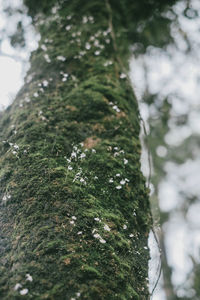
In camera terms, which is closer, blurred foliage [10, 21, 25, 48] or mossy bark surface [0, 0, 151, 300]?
mossy bark surface [0, 0, 151, 300]

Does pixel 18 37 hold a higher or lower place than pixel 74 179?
higher

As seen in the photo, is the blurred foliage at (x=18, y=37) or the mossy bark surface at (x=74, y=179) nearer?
the mossy bark surface at (x=74, y=179)

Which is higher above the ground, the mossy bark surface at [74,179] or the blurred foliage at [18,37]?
the blurred foliage at [18,37]

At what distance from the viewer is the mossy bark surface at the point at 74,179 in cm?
209

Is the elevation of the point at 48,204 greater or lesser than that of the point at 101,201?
greater

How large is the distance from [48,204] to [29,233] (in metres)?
0.32

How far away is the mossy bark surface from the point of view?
2.09 m

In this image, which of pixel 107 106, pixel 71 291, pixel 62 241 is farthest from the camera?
pixel 107 106

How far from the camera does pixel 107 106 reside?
3709 mm

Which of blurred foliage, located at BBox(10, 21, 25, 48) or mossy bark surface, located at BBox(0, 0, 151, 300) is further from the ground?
blurred foliage, located at BBox(10, 21, 25, 48)

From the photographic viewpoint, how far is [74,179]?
2717 millimetres

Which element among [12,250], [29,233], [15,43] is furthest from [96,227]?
[15,43]

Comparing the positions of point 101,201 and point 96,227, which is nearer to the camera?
point 96,227

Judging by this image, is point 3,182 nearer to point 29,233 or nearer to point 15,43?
point 29,233
